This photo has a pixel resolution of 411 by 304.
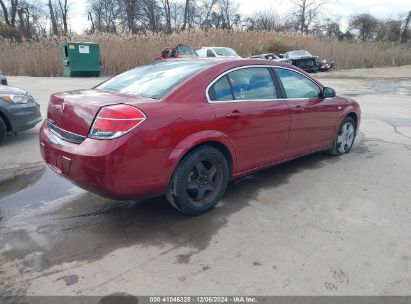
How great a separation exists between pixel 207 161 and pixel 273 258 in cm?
119

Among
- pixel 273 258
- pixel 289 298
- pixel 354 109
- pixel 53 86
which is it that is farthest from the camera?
pixel 53 86

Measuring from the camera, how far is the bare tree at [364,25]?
65.9 meters

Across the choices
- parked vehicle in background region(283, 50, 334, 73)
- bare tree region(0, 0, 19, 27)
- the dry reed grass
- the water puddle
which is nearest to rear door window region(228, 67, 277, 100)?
the water puddle

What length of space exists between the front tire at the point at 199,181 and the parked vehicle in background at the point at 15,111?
3.93m

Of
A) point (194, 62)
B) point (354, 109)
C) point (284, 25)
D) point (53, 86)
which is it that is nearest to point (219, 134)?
point (194, 62)

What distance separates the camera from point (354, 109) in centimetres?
587

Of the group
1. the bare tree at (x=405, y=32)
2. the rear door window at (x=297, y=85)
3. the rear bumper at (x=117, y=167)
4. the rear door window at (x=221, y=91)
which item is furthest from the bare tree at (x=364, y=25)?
the rear bumper at (x=117, y=167)

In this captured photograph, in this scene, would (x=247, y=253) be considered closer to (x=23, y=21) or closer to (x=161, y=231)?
(x=161, y=231)

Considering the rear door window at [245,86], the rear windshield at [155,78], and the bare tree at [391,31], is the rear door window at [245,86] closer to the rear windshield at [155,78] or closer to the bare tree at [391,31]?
the rear windshield at [155,78]

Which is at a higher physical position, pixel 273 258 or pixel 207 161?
pixel 207 161

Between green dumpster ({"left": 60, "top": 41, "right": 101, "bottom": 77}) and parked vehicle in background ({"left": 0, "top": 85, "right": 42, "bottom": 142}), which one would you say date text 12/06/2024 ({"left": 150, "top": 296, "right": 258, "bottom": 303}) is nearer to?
parked vehicle in background ({"left": 0, "top": 85, "right": 42, "bottom": 142})

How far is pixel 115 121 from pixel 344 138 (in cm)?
393

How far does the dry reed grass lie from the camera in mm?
19312

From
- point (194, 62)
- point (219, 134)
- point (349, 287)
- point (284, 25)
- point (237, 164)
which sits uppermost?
point (284, 25)
